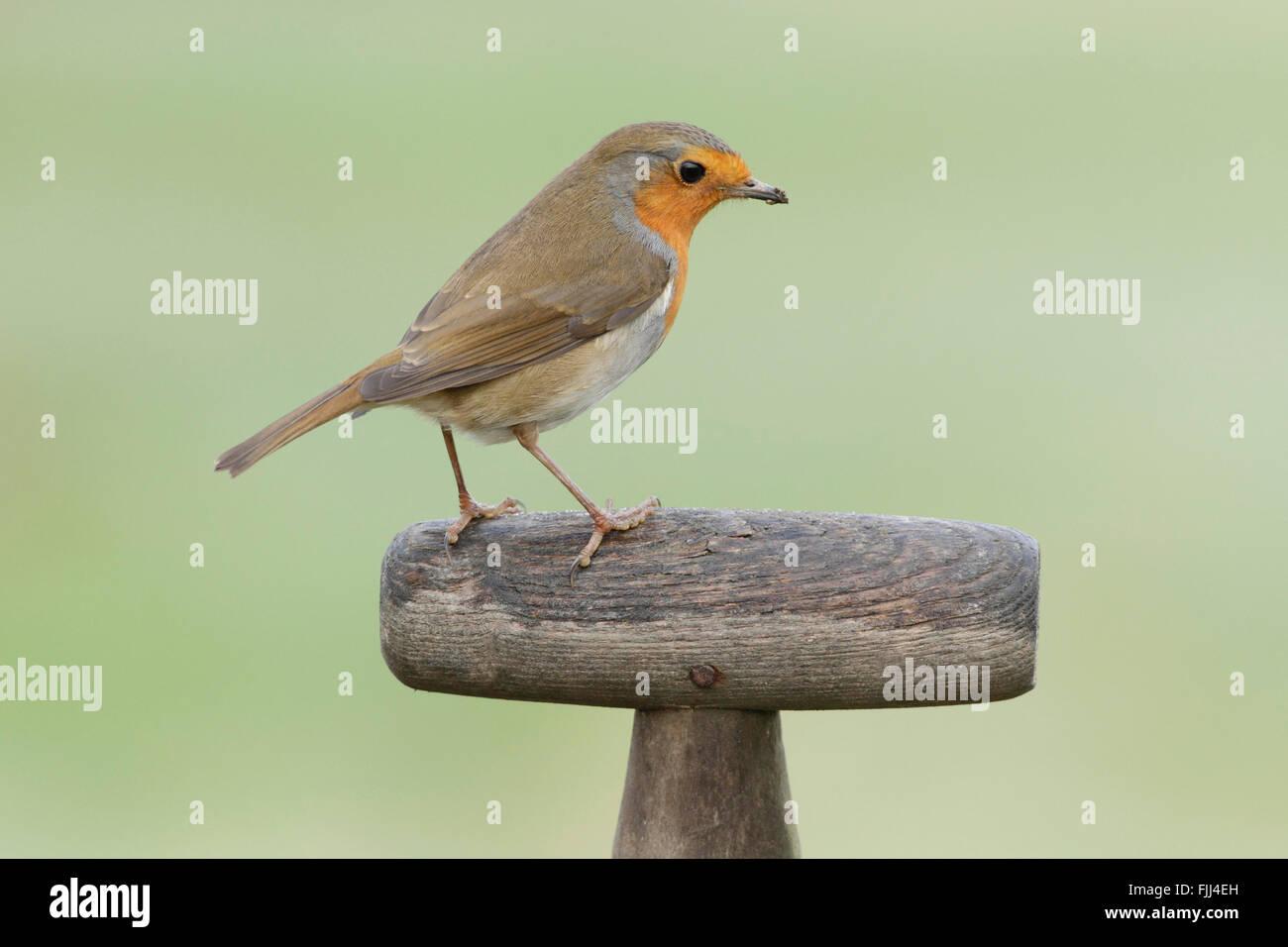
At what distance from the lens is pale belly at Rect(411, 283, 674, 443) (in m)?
4.49

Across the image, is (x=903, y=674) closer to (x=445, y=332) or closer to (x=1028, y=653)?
(x=1028, y=653)

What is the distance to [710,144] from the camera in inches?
182

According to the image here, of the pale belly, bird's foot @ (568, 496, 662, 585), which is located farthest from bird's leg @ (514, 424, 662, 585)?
the pale belly

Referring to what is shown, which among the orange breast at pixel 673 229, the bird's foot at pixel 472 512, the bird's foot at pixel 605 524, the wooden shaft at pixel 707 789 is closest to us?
the bird's foot at pixel 605 524

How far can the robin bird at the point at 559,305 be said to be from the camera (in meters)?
4.41

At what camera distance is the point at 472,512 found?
14.2ft

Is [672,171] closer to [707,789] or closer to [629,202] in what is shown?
[629,202]

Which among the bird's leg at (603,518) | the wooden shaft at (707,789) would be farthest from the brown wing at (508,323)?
the wooden shaft at (707,789)

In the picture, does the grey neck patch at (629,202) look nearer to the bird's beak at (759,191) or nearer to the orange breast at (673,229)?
the orange breast at (673,229)

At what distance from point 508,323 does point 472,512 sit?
648 millimetres

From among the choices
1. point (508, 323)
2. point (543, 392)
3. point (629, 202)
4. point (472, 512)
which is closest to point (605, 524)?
point (472, 512)

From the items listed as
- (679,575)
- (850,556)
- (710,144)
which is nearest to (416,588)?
(679,575)

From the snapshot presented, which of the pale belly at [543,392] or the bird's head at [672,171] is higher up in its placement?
the bird's head at [672,171]

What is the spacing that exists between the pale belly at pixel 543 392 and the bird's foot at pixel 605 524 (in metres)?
0.67
